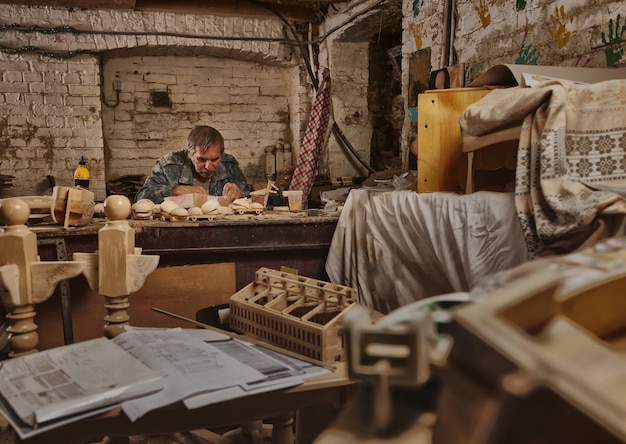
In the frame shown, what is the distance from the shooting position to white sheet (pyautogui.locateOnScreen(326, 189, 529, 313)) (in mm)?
1971

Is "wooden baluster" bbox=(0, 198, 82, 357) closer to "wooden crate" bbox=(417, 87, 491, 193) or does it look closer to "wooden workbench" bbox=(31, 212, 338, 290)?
"wooden workbench" bbox=(31, 212, 338, 290)

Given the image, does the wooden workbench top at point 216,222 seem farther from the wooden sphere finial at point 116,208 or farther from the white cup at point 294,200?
the wooden sphere finial at point 116,208

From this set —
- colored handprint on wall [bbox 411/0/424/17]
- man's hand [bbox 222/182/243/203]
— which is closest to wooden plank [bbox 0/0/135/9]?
man's hand [bbox 222/182/243/203]

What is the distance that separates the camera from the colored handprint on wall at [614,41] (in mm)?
2477

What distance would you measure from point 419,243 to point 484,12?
1.92m

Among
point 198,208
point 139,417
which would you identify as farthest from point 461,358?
point 198,208

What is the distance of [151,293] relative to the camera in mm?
2674

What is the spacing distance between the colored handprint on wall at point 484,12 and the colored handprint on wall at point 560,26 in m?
0.59

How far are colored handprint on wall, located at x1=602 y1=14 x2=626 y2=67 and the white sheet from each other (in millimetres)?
1063

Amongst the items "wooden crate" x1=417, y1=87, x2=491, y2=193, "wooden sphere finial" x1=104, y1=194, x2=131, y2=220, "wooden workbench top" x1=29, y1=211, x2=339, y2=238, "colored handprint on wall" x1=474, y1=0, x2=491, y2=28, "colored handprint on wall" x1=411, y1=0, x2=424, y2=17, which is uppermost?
"colored handprint on wall" x1=411, y1=0, x2=424, y2=17

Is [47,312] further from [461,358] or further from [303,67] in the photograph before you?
[303,67]

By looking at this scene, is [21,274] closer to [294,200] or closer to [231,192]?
[294,200]

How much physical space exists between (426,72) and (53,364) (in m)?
3.62

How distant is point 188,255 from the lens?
278 centimetres
